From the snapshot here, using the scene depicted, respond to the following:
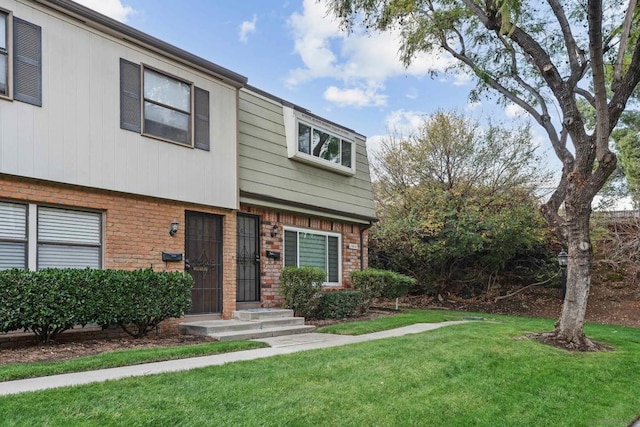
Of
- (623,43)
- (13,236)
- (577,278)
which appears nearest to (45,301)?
(13,236)

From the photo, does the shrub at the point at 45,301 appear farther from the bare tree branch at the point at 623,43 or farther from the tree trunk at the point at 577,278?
the bare tree branch at the point at 623,43

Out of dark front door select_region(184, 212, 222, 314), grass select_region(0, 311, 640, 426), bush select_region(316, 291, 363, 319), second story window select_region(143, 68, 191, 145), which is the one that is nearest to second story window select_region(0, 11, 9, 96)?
second story window select_region(143, 68, 191, 145)

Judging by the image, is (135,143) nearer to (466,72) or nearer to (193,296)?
(193,296)

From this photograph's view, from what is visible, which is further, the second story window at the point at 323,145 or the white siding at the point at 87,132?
the second story window at the point at 323,145

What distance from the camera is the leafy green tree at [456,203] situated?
15.7m

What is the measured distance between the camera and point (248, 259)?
10461mm

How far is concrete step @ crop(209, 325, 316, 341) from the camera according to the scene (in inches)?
310

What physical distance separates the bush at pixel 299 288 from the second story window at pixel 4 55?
5.98 m

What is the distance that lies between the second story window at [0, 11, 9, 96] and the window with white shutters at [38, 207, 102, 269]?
1752 mm

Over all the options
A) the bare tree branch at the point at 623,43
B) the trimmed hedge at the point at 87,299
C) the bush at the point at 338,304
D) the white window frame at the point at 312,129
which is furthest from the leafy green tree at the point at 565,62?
the trimmed hedge at the point at 87,299

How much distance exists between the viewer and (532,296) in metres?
18.0

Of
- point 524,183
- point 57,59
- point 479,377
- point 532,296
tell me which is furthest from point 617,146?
point 57,59

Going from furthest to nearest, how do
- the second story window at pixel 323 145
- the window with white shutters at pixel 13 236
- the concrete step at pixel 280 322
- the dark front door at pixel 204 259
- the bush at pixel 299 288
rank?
the second story window at pixel 323 145 → the bush at pixel 299 288 → the dark front door at pixel 204 259 → the concrete step at pixel 280 322 → the window with white shutters at pixel 13 236

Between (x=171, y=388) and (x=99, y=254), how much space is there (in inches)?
160
